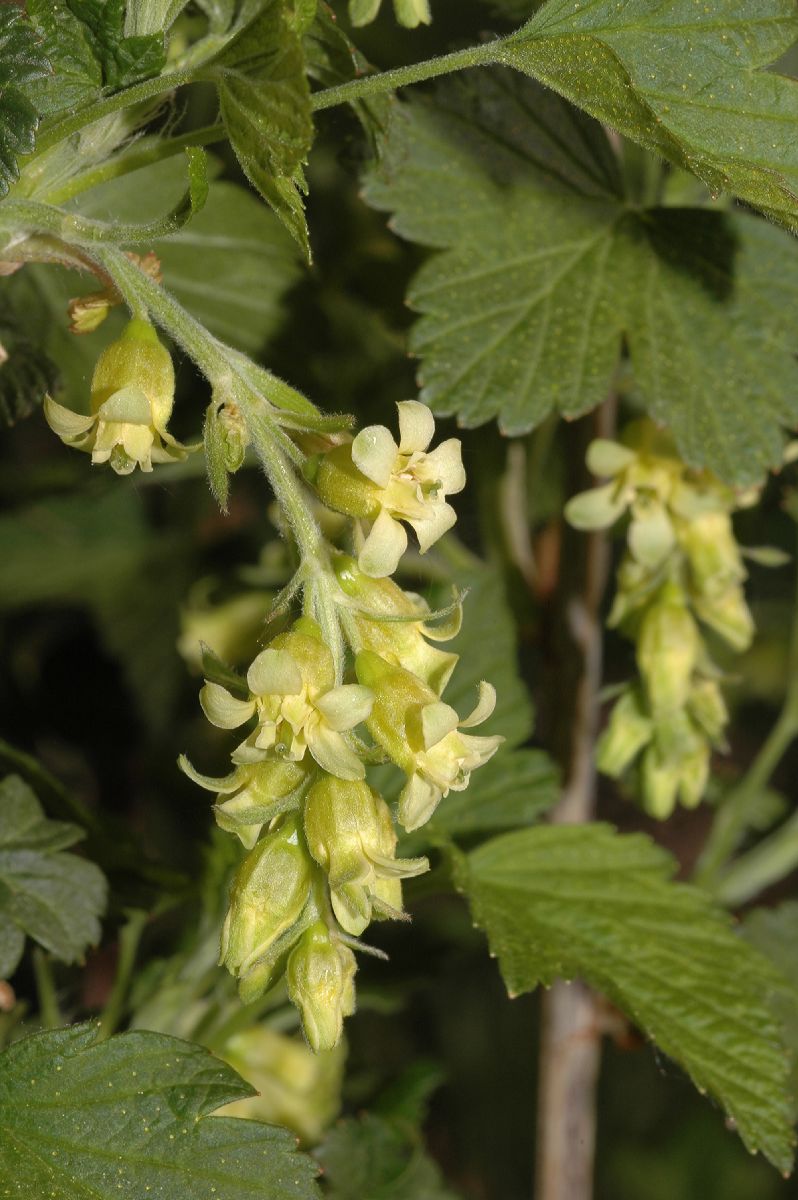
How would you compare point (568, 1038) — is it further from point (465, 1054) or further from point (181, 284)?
point (465, 1054)

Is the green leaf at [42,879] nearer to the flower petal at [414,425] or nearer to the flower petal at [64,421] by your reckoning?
the flower petal at [64,421]

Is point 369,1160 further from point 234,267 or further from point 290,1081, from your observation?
point 234,267

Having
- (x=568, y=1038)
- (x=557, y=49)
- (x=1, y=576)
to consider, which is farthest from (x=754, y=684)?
(x=557, y=49)

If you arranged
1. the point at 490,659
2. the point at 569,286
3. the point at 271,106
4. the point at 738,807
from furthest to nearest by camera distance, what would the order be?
the point at 738,807 < the point at 490,659 < the point at 569,286 < the point at 271,106

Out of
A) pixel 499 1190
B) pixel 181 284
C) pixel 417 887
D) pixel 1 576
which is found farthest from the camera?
pixel 499 1190

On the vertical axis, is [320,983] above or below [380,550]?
below

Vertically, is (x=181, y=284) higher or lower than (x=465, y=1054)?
higher

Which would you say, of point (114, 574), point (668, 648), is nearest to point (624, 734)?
point (668, 648)

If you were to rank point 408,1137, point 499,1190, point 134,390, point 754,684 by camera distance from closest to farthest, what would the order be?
point 134,390
point 408,1137
point 754,684
point 499,1190
